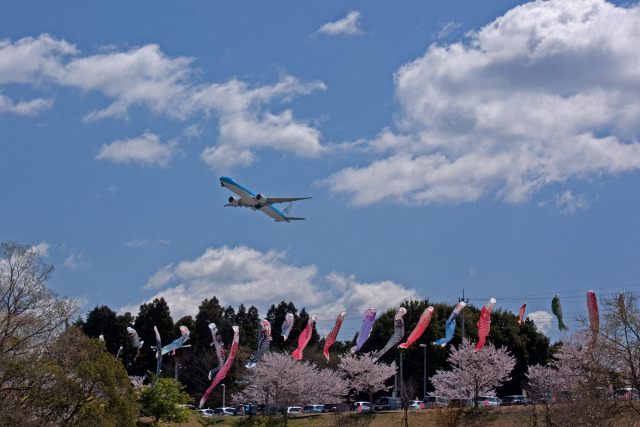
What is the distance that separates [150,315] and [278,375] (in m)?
36.9

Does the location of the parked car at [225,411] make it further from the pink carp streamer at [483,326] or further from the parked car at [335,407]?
the pink carp streamer at [483,326]

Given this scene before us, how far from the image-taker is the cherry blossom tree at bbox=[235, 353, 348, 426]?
6128 cm

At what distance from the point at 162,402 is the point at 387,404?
21.1m

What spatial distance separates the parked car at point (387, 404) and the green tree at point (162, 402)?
59.6 feet

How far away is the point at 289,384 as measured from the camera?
6134 cm

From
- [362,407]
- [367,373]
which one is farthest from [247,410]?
[362,407]

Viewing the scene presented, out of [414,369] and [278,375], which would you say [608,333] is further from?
[414,369]

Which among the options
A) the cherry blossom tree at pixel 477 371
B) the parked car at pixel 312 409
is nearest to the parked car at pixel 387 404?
the cherry blossom tree at pixel 477 371

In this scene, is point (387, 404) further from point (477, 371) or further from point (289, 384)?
point (477, 371)

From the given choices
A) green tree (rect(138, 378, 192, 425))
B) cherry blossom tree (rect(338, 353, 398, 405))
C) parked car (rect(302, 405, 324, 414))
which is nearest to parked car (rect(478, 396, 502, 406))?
cherry blossom tree (rect(338, 353, 398, 405))

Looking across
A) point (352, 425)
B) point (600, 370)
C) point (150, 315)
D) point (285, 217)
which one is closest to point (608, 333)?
point (600, 370)

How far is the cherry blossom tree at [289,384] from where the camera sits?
61.3 m

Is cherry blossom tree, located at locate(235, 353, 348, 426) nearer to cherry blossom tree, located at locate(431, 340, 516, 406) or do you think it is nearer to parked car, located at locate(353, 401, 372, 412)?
parked car, located at locate(353, 401, 372, 412)

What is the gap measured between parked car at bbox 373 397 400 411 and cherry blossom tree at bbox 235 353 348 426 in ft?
14.7
